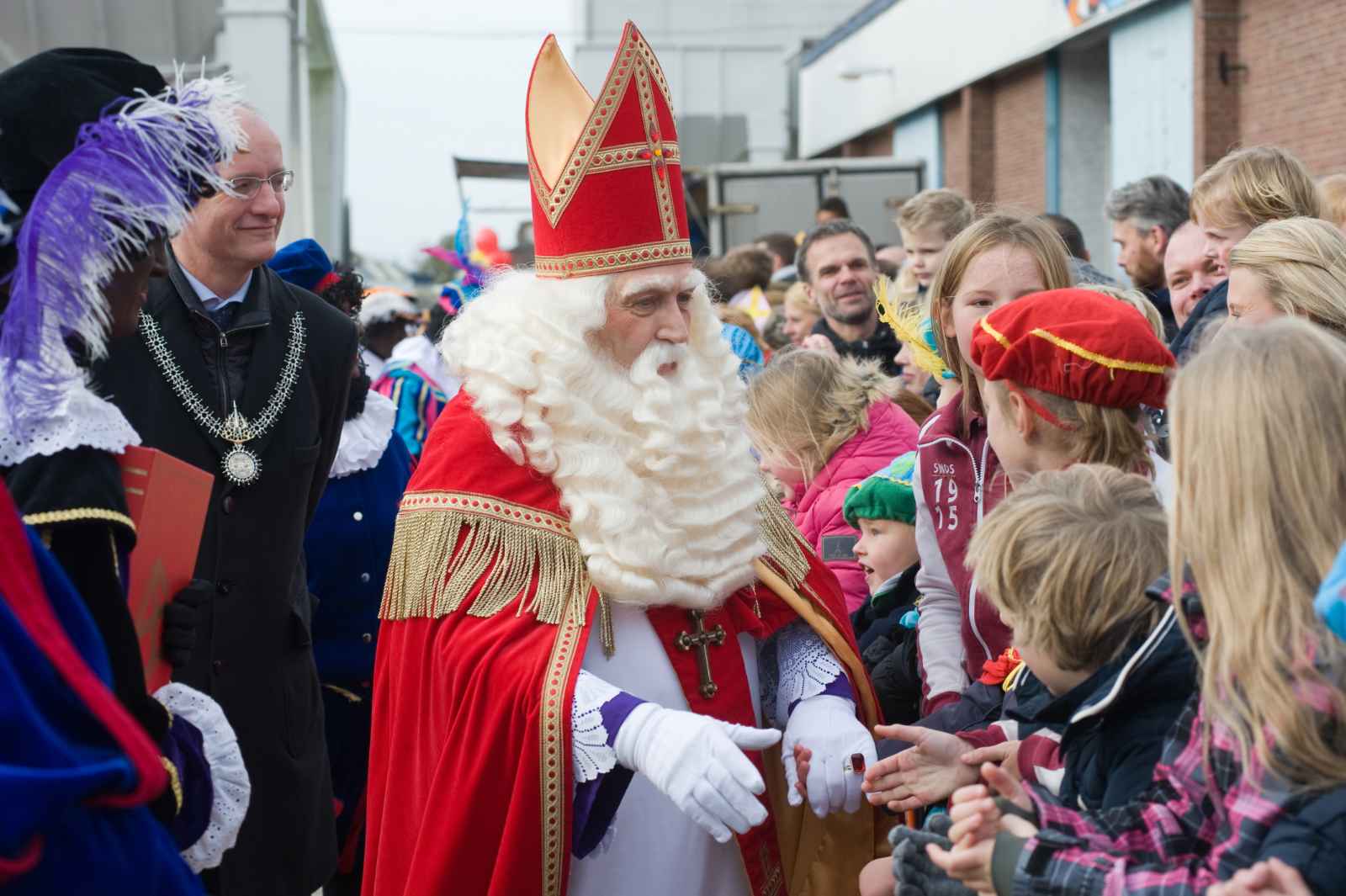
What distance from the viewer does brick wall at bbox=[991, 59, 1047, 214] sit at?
15.7m

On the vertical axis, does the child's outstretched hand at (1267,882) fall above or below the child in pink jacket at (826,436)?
below

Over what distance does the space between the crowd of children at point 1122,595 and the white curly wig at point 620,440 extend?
0.51 meters

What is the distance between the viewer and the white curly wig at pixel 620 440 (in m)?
2.75

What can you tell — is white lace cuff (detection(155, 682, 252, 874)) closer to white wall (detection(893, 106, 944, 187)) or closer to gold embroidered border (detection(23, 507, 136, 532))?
gold embroidered border (detection(23, 507, 136, 532))

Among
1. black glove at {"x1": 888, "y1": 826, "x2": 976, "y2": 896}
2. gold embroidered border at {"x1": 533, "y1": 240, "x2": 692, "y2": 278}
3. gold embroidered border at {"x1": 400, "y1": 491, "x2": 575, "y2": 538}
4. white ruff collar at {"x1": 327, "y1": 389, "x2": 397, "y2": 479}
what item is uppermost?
gold embroidered border at {"x1": 533, "y1": 240, "x2": 692, "y2": 278}

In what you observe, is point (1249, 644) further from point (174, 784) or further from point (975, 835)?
point (174, 784)

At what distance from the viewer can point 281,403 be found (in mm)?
3307

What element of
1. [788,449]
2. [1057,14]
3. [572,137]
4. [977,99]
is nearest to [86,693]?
[572,137]

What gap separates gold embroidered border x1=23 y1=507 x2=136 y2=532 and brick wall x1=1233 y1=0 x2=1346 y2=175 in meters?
10.1

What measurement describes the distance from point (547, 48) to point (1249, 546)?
1.93 metres

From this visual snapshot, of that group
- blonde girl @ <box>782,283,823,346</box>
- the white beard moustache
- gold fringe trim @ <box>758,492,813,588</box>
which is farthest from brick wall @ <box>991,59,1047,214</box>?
the white beard moustache

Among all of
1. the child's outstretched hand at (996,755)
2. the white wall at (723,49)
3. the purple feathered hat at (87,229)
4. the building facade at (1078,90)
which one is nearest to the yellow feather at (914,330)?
the child's outstretched hand at (996,755)

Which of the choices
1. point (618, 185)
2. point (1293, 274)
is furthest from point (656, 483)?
point (1293, 274)

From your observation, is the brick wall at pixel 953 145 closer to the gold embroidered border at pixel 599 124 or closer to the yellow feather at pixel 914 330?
the yellow feather at pixel 914 330
